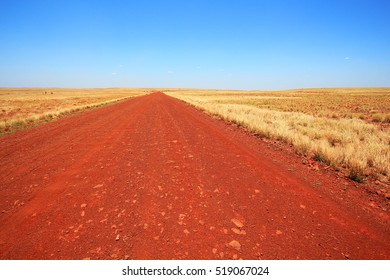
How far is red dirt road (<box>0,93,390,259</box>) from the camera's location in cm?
296

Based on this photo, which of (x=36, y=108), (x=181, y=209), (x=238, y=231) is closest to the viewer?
(x=238, y=231)

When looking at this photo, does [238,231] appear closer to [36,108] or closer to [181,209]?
[181,209]

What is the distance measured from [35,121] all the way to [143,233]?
16.9 metres

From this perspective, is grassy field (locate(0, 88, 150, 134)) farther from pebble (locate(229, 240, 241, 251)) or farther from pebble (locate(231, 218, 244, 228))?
pebble (locate(229, 240, 241, 251))

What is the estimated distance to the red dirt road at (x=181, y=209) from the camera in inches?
117

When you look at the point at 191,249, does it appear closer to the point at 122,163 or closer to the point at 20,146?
the point at 122,163

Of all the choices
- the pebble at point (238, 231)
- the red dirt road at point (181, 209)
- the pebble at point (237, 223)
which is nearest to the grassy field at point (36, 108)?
the red dirt road at point (181, 209)

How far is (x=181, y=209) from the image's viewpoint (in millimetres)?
3881

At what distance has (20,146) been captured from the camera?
8.46 meters

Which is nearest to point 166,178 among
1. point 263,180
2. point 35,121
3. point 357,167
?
point 263,180

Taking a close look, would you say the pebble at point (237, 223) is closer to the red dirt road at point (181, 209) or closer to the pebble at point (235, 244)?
the red dirt road at point (181, 209)

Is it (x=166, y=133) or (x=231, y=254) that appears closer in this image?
(x=231, y=254)

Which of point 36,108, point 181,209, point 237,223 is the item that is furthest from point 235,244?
point 36,108
